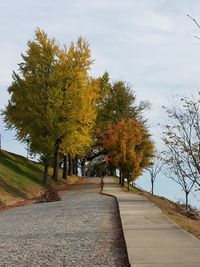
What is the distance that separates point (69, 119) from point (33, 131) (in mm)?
Result: 3083

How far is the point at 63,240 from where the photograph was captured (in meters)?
12.5

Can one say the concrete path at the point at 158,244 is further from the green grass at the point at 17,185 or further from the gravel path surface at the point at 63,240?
the green grass at the point at 17,185

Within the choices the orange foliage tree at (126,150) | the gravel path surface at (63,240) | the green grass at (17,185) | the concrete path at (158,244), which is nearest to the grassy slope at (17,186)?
the green grass at (17,185)

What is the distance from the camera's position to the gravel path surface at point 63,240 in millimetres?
9789

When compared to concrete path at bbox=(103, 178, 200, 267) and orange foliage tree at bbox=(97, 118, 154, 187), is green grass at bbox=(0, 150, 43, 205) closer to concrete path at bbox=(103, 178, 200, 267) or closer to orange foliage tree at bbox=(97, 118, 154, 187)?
orange foliage tree at bbox=(97, 118, 154, 187)

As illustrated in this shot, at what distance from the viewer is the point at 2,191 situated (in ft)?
97.0

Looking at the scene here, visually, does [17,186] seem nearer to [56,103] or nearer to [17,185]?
[17,185]

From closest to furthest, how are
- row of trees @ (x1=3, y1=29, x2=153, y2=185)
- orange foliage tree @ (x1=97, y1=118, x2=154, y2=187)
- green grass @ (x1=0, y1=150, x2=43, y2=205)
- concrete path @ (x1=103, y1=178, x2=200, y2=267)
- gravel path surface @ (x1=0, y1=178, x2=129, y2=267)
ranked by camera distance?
concrete path @ (x1=103, y1=178, x2=200, y2=267)
gravel path surface @ (x1=0, y1=178, x2=129, y2=267)
green grass @ (x1=0, y1=150, x2=43, y2=205)
row of trees @ (x1=3, y1=29, x2=153, y2=185)
orange foliage tree @ (x1=97, y1=118, x2=154, y2=187)

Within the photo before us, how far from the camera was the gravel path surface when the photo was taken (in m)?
9.79

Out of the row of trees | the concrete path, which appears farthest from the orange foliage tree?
the concrete path

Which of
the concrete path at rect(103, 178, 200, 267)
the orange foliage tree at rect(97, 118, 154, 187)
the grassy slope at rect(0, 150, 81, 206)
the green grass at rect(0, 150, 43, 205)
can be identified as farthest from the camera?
the orange foliage tree at rect(97, 118, 154, 187)

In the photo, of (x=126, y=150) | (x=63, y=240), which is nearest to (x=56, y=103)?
(x=126, y=150)

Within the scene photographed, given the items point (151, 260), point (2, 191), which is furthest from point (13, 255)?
point (2, 191)

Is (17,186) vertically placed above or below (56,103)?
below
